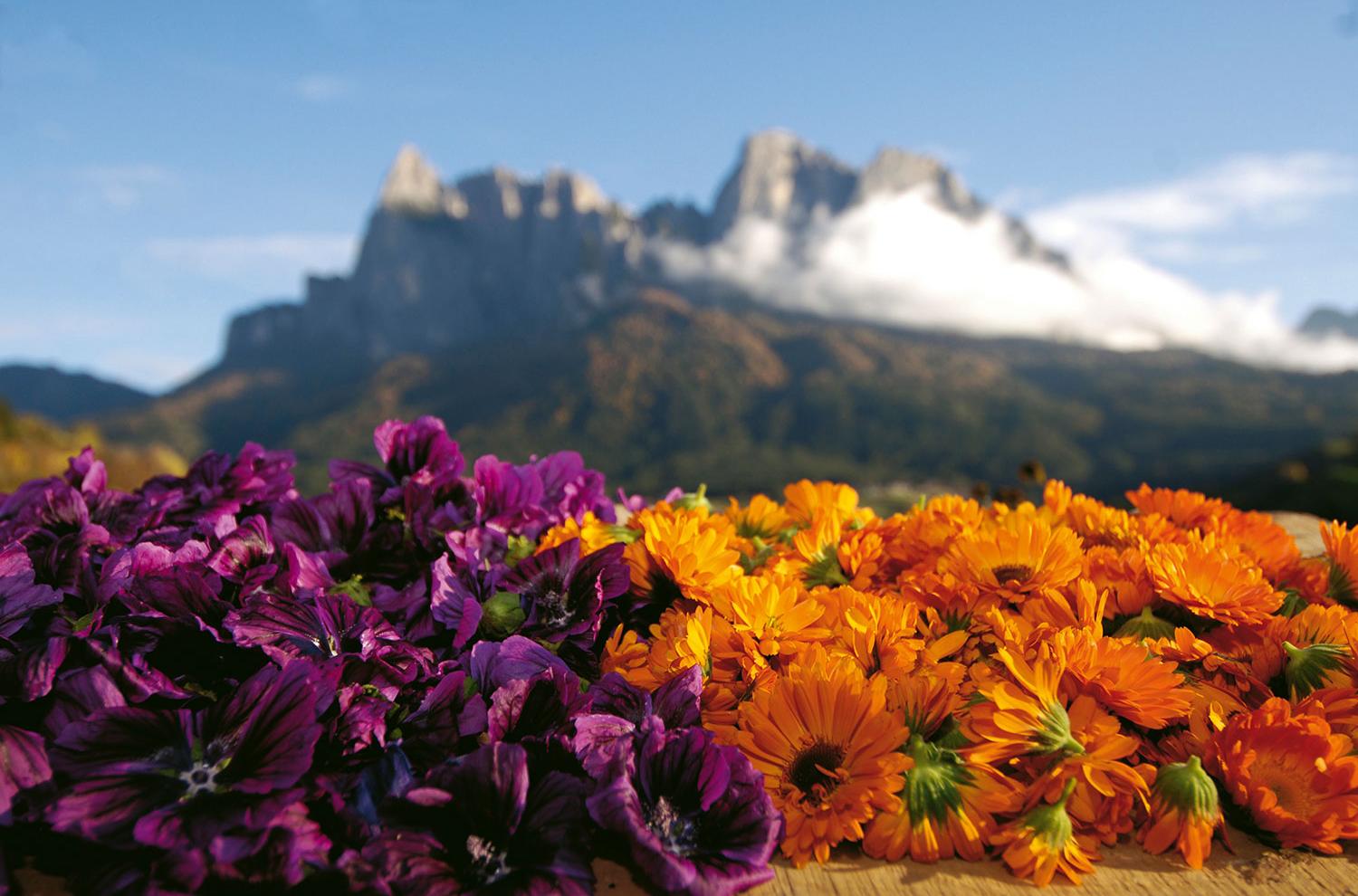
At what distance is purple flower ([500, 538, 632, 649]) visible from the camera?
87.3 inches

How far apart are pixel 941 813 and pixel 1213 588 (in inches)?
39.5

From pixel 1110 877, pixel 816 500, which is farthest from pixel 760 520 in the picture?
Answer: pixel 1110 877

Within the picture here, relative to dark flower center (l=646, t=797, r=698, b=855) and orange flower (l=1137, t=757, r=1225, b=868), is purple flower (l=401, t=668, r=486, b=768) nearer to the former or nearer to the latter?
dark flower center (l=646, t=797, r=698, b=855)

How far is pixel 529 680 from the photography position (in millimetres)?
1934

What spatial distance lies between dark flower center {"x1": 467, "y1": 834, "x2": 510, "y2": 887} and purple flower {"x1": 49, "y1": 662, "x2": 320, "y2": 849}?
1.20ft

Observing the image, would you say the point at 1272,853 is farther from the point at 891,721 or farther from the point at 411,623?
the point at 411,623

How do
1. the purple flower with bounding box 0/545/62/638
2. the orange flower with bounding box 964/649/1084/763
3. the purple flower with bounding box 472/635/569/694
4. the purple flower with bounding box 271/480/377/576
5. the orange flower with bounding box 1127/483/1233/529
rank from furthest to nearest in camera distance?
the orange flower with bounding box 1127/483/1233/529 < the purple flower with bounding box 271/480/377/576 < the purple flower with bounding box 472/635/569/694 < the purple flower with bounding box 0/545/62/638 < the orange flower with bounding box 964/649/1084/763

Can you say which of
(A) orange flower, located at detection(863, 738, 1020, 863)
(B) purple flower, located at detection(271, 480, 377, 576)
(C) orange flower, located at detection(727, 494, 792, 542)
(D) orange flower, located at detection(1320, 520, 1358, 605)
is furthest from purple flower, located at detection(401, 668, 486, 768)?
(D) orange flower, located at detection(1320, 520, 1358, 605)

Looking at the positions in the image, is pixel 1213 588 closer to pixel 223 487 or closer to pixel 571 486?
pixel 571 486

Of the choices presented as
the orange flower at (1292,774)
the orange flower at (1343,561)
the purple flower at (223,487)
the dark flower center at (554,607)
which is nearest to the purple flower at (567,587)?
the dark flower center at (554,607)

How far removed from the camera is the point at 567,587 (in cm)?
233

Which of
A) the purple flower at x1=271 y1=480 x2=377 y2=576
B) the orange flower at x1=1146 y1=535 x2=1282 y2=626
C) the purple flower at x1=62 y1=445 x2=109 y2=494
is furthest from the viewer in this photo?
the purple flower at x1=62 y1=445 x2=109 y2=494

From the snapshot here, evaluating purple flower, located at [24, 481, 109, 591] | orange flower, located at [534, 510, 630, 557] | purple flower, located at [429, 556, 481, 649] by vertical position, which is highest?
purple flower, located at [24, 481, 109, 591]

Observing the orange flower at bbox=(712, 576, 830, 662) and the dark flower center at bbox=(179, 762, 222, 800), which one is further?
the orange flower at bbox=(712, 576, 830, 662)
